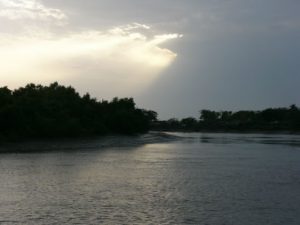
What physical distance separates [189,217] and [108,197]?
4859 mm

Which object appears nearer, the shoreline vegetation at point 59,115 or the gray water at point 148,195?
the gray water at point 148,195

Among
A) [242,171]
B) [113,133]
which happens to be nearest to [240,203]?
[242,171]

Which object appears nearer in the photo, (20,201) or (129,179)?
→ (20,201)

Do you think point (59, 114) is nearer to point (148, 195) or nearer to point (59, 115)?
point (59, 115)

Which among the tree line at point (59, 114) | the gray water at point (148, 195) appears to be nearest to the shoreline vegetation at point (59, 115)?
the tree line at point (59, 114)

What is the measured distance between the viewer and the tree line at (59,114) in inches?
2467

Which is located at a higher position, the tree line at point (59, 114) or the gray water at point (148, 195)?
the tree line at point (59, 114)

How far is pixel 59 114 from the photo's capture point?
257 feet

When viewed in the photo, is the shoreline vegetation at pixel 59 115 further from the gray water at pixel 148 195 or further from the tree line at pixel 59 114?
the gray water at pixel 148 195

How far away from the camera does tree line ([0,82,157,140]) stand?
206 ft

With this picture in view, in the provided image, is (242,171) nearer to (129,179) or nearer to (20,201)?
(129,179)

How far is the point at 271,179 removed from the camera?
93.6ft

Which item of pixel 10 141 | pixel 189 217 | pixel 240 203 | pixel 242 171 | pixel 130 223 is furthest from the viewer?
pixel 10 141

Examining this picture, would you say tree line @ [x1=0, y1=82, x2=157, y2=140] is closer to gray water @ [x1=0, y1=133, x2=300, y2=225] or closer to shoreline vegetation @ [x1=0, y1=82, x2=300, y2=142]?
shoreline vegetation @ [x1=0, y1=82, x2=300, y2=142]
